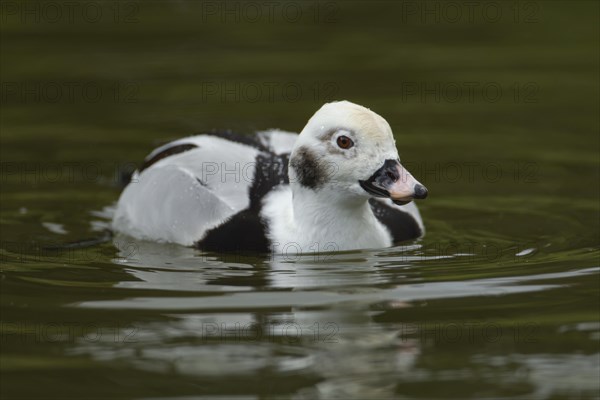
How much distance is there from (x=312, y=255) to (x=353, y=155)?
0.98 meters

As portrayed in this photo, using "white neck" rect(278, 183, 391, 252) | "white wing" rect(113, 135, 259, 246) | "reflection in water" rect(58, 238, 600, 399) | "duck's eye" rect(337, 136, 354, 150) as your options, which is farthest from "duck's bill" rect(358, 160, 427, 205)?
"white wing" rect(113, 135, 259, 246)

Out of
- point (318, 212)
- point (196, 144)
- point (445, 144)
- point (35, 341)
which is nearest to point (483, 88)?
point (445, 144)

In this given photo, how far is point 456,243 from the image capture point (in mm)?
10953

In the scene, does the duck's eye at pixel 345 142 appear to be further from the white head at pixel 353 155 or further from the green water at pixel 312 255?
the green water at pixel 312 255

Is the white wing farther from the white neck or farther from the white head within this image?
the white head

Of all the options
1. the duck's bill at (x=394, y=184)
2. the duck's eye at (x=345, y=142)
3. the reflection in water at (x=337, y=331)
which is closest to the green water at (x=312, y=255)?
the reflection in water at (x=337, y=331)

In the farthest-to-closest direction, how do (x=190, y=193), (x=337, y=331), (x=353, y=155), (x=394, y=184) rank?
(x=190, y=193), (x=353, y=155), (x=394, y=184), (x=337, y=331)

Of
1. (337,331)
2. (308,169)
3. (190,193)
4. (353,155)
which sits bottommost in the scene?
(337,331)

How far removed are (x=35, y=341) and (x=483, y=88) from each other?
898 centimetres

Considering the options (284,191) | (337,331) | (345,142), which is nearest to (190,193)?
(284,191)

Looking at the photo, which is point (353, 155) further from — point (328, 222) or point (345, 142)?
point (328, 222)

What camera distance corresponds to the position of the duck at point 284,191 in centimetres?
991

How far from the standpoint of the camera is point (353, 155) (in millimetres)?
9930

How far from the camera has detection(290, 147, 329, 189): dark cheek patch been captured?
10.2m
